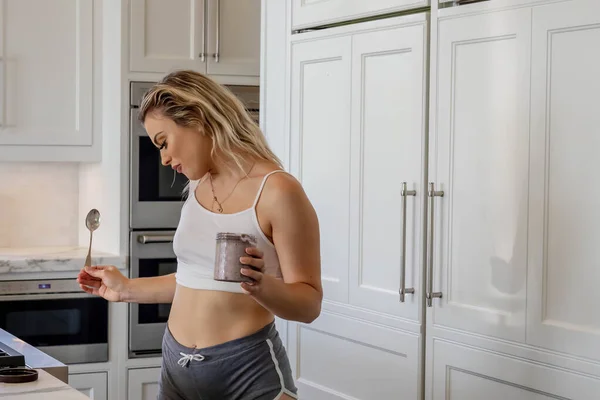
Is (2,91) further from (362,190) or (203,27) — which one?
(362,190)

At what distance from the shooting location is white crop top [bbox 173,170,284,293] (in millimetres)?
1788

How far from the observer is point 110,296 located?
2.03 meters

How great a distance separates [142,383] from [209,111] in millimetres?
2275

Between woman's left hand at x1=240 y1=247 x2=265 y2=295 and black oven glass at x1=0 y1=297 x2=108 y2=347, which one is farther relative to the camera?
black oven glass at x1=0 y1=297 x2=108 y2=347

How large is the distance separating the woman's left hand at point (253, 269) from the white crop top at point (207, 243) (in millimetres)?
251

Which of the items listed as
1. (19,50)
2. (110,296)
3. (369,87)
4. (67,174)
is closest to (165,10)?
(19,50)

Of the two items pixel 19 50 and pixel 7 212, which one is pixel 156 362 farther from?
pixel 19 50

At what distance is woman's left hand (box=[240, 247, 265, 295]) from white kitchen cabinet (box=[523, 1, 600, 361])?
2.93 ft

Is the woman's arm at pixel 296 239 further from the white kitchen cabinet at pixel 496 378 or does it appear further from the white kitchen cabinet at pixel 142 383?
the white kitchen cabinet at pixel 142 383

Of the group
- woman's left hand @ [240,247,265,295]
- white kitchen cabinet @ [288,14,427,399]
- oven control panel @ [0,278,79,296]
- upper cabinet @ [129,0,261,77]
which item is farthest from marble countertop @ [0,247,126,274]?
woman's left hand @ [240,247,265,295]

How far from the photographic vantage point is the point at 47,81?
12.5ft

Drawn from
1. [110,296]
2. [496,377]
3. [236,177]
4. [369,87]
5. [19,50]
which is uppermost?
[19,50]

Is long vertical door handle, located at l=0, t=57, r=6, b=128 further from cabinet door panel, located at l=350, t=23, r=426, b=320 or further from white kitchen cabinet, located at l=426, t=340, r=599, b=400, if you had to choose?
white kitchen cabinet, located at l=426, t=340, r=599, b=400

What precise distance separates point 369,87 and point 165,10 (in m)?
1.42
